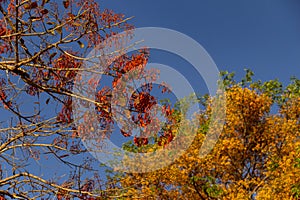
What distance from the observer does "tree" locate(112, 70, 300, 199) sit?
59.3 feet

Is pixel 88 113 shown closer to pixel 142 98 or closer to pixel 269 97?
pixel 142 98

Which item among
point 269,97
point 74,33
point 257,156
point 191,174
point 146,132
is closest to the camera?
point 74,33

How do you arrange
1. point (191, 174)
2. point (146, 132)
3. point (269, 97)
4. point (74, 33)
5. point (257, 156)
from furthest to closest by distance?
point (269, 97), point (257, 156), point (191, 174), point (146, 132), point (74, 33)

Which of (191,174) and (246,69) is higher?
(246,69)

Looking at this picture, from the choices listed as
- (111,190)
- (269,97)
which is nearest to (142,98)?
(111,190)

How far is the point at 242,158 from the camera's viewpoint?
65.5 feet

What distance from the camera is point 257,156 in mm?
20391

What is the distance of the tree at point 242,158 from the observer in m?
18.1

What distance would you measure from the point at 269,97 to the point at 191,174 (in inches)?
250

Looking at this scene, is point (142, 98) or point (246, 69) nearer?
point (142, 98)

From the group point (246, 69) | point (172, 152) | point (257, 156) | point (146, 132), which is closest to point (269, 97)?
point (246, 69)

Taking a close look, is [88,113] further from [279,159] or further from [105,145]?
[279,159]

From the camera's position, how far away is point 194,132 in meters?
20.5

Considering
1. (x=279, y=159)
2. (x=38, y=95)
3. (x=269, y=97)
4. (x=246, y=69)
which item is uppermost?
(x=246, y=69)
